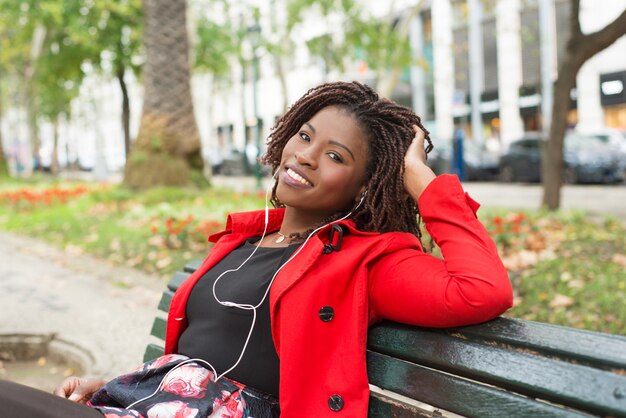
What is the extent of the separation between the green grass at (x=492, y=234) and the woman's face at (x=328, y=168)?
2.98 metres

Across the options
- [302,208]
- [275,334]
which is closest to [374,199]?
[302,208]

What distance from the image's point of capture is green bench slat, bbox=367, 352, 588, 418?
1495 millimetres

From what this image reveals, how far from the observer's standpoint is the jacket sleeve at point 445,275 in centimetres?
164

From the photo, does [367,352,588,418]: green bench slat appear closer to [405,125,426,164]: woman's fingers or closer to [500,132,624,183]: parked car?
[405,125,426,164]: woman's fingers

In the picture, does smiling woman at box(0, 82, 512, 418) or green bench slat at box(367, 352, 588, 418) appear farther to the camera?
smiling woman at box(0, 82, 512, 418)

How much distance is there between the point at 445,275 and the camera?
1.70 meters

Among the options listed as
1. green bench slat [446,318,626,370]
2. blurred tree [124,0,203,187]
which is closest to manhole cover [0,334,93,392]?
green bench slat [446,318,626,370]

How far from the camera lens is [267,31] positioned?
22469mm

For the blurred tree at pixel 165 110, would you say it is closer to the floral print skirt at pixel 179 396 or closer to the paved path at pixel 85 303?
the paved path at pixel 85 303

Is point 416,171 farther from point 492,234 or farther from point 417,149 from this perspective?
point 492,234

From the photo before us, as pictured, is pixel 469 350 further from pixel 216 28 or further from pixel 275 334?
pixel 216 28

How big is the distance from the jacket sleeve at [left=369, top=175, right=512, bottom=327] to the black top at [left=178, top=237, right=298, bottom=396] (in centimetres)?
34

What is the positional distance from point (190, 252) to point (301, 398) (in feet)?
19.5

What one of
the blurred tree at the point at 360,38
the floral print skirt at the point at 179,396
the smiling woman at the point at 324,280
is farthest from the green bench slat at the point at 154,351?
the blurred tree at the point at 360,38
